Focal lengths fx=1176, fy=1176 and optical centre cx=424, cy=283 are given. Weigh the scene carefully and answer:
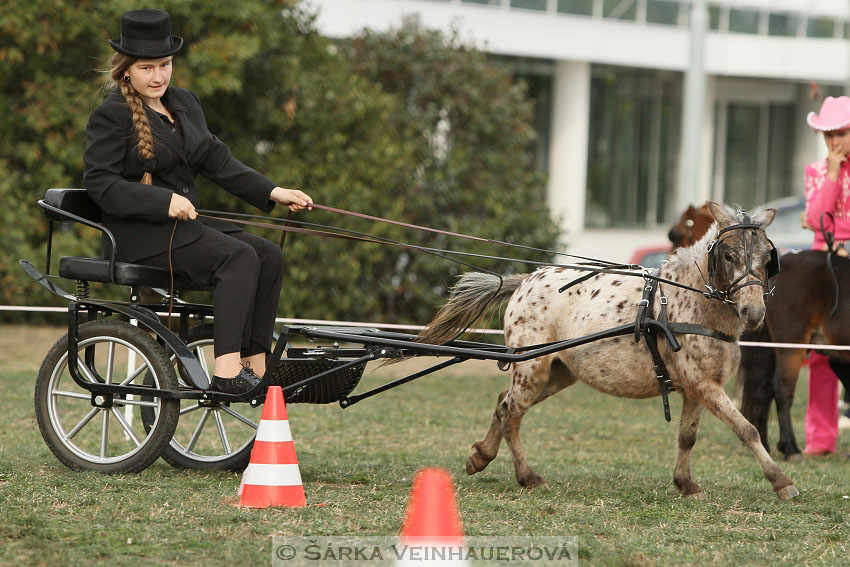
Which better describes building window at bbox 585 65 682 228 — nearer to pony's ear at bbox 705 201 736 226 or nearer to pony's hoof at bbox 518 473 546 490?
pony's hoof at bbox 518 473 546 490

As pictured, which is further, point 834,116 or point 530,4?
point 530,4

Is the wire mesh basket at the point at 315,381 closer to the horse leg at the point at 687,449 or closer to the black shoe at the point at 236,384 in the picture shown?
the black shoe at the point at 236,384

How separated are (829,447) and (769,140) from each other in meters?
27.6

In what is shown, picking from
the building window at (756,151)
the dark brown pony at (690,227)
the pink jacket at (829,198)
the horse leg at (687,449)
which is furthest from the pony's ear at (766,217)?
the building window at (756,151)

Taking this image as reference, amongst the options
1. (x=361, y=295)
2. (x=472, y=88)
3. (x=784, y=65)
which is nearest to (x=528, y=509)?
(x=361, y=295)

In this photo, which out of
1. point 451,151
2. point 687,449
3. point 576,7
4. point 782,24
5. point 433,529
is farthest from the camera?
point 782,24

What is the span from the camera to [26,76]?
1389cm

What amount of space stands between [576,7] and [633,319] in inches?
878

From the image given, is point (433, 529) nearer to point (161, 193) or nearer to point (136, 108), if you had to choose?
point (161, 193)

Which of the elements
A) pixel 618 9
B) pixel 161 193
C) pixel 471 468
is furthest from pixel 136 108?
pixel 618 9

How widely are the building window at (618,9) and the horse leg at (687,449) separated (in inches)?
886

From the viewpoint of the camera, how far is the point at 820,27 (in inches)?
1237

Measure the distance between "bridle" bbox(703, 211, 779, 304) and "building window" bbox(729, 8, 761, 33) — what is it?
25.4 meters

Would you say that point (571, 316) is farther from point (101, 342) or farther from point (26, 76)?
point (26, 76)
